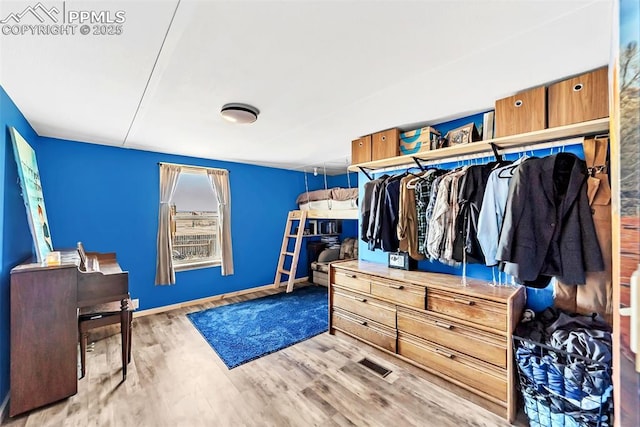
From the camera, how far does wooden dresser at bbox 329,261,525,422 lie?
1.74 meters

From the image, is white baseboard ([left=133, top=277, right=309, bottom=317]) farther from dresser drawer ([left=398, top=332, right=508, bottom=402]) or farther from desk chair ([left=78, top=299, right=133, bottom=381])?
dresser drawer ([left=398, top=332, right=508, bottom=402])

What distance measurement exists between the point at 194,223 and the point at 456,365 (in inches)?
152

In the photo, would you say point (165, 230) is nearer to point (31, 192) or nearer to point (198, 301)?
point (198, 301)

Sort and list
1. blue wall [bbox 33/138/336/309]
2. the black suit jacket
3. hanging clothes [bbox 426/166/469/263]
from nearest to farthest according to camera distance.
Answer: the black suit jacket
hanging clothes [bbox 426/166/469/263]
blue wall [bbox 33/138/336/309]

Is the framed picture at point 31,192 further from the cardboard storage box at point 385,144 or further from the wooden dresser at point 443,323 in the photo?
the cardboard storage box at point 385,144

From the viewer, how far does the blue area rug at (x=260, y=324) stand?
8.50 feet

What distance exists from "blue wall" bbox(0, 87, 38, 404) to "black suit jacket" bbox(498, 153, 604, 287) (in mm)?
3429

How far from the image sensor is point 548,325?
5.67 ft

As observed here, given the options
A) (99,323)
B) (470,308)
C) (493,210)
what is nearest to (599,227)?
(493,210)

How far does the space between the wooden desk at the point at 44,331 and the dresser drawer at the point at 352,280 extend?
7.11 ft

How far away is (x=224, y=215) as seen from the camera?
166 inches

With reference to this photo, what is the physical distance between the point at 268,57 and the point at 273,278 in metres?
4.09

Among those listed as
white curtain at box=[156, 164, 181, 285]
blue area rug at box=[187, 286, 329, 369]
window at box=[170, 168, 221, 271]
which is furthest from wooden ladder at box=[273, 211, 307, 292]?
white curtain at box=[156, 164, 181, 285]

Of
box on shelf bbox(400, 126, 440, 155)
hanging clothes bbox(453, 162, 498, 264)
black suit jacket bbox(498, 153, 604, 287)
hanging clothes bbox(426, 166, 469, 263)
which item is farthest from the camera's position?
box on shelf bbox(400, 126, 440, 155)
